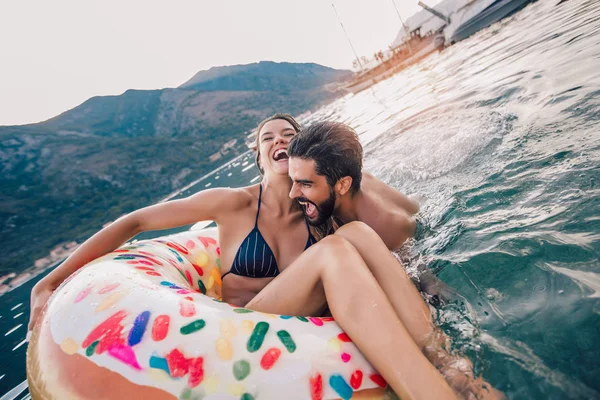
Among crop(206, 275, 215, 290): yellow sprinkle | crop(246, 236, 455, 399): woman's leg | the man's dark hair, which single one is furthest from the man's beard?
crop(206, 275, 215, 290): yellow sprinkle

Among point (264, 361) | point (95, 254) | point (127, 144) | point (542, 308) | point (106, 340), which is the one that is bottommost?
point (542, 308)

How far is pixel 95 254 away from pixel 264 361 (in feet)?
5.03

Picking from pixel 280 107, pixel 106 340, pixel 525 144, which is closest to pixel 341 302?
pixel 106 340

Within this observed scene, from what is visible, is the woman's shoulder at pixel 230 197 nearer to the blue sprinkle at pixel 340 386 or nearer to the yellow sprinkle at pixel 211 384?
the yellow sprinkle at pixel 211 384

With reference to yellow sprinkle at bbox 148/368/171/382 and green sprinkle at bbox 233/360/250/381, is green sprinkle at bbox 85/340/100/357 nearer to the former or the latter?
yellow sprinkle at bbox 148/368/171/382

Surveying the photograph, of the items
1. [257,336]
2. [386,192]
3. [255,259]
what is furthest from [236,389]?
[386,192]

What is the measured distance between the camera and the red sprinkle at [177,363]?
3.66 ft

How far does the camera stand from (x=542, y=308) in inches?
58.9

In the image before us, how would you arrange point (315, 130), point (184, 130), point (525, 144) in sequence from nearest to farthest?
point (315, 130), point (525, 144), point (184, 130)

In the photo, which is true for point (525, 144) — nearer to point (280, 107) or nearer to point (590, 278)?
point (590, 278)

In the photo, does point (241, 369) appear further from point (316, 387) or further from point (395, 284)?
point (395, 284)

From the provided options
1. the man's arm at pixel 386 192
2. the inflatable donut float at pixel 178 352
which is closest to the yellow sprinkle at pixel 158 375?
the inflatable donut float at pixel 178 352

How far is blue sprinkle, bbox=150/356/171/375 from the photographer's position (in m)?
1.12

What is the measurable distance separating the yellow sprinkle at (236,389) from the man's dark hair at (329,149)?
62.1 inches
